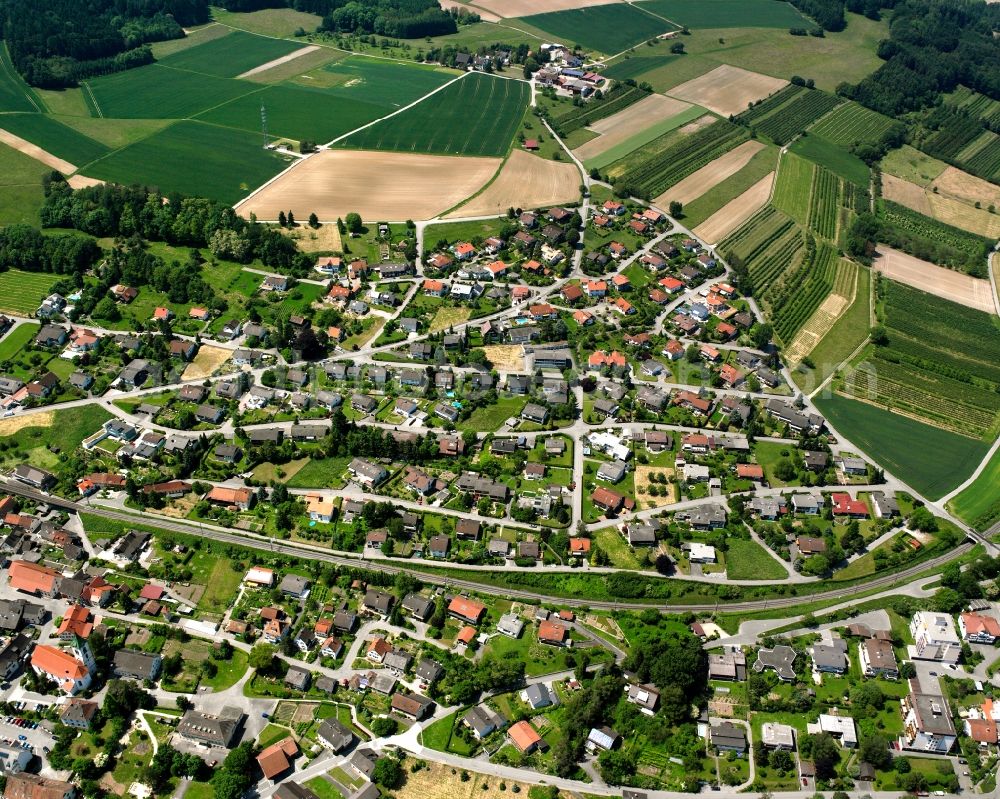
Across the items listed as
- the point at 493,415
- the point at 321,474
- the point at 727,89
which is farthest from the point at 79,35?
the point at 493,415

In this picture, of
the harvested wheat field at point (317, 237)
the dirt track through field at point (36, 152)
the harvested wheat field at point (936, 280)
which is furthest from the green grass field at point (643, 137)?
the dirt track through field at point (36, 152)

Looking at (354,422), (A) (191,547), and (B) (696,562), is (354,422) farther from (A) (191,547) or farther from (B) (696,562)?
(B) (696,562)

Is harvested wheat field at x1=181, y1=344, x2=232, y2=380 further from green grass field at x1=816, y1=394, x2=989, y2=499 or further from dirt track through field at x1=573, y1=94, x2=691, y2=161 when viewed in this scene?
dirt track through field at x1=573, y1=94, x2=691, y2=161

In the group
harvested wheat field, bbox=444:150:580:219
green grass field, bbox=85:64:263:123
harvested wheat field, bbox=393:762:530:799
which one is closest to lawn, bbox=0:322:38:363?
harvested wheat field, bbox=444:150:580:219

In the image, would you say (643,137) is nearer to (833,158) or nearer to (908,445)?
(833,158)

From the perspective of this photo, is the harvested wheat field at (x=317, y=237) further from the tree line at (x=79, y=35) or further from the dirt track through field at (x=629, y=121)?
the tree line at (x=79, y=35)
